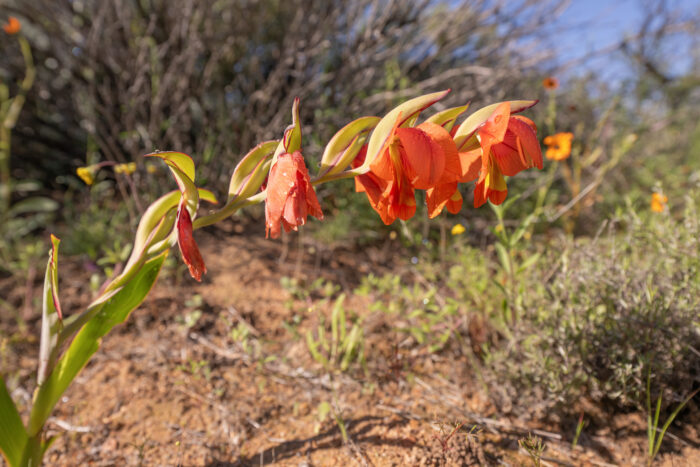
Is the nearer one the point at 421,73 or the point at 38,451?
the point at 38,451

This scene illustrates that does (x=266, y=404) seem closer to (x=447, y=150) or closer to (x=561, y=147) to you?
(x=447, y=150)

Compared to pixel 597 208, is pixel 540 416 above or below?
above

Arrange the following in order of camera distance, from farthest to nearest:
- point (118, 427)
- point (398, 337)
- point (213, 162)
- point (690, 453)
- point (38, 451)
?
point (213, 162), point (398, 337), point (118, 427), point (690, 453), point (38, 451)

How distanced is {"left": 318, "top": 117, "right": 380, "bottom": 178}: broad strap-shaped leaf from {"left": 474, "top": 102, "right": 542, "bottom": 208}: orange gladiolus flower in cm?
23

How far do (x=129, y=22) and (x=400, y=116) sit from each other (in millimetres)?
2861

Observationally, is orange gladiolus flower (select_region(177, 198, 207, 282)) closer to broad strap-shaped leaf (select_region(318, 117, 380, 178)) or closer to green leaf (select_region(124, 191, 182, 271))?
green leaf (select_region(124, 191, 182, 271))

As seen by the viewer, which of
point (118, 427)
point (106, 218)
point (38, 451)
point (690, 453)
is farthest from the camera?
point (106, 218)

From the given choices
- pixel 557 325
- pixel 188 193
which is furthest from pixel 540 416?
pixel 188 193

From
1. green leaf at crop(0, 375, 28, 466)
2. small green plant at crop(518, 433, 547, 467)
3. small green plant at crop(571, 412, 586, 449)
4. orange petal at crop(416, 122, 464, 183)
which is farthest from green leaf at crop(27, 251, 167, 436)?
small green plant at crop(571, 412, 586, 449)

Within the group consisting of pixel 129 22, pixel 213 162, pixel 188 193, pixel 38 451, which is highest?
pixel 129 22

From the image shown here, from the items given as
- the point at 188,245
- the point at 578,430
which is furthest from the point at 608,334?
the point at 188,245

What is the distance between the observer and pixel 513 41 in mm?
3256

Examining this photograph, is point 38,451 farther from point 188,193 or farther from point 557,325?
point 557,325

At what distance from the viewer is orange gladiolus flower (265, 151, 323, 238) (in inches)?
28.7
